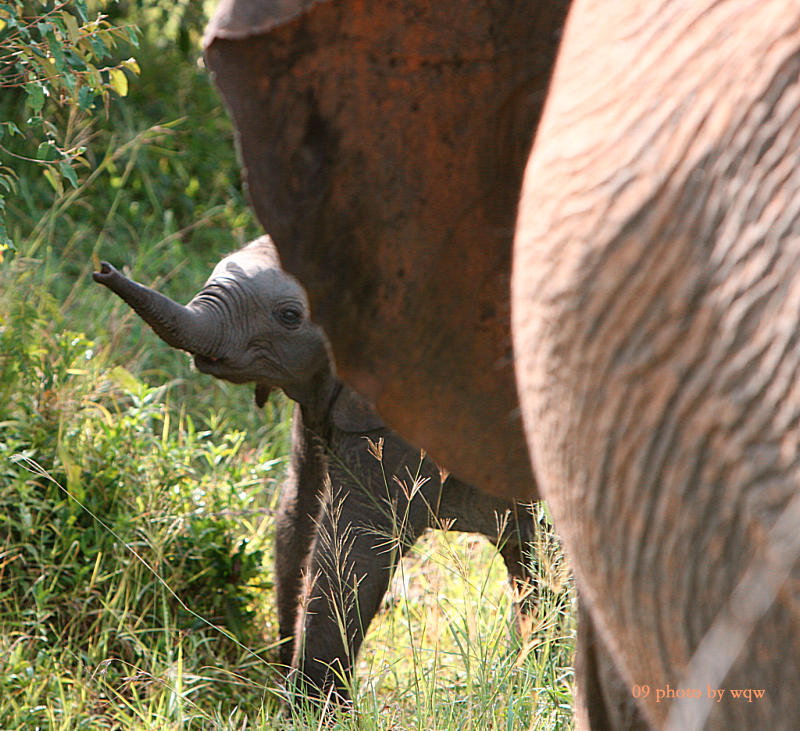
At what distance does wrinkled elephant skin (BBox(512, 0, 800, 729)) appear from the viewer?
0.50m

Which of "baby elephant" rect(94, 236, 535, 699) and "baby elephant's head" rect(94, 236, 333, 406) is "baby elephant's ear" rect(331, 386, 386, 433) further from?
"baby elephant's head" rect(94, 236, 333, 406)

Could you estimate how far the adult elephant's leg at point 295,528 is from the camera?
268 cm

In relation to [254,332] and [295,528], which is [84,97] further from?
[295,528]

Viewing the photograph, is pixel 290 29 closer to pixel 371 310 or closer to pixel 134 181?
pixel 371 310

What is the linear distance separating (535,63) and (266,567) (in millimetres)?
2343

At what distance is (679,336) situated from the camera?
54cm

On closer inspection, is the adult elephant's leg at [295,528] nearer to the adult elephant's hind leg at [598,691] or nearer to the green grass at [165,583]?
the green grass at [165,583]

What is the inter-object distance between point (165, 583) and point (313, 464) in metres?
0.80

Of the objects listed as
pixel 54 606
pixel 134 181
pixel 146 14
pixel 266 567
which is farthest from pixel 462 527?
pixel 146 14

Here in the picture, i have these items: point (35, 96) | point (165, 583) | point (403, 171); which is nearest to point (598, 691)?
point (403, 171)

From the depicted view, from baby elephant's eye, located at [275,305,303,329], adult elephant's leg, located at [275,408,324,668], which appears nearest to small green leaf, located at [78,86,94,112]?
baby elephant's eye, located at [275,305,303,329]

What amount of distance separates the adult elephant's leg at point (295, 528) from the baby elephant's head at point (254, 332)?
0.54 ft

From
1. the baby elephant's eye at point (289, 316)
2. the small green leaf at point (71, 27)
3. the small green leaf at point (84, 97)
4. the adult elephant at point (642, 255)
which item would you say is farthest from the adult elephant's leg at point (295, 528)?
the adult elephant at point (642, 255)

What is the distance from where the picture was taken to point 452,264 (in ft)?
2.82
